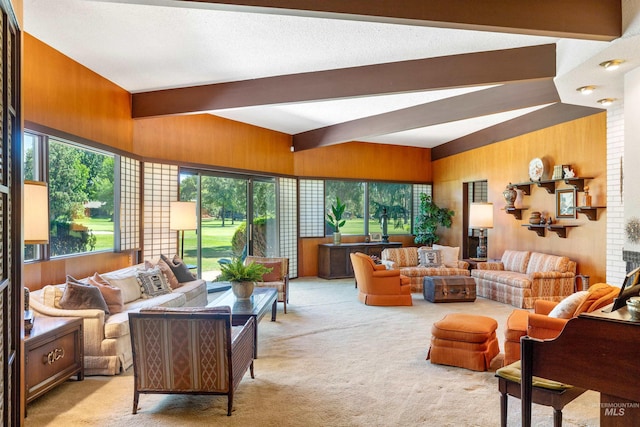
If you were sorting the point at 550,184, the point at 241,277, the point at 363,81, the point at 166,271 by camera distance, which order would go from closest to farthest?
the point at 241,277
the point at 363,81
the point at 166,271
the point at 550,184

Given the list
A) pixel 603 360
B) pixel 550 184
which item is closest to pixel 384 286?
pixel 550 184

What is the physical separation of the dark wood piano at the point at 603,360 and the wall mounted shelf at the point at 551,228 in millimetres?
4954

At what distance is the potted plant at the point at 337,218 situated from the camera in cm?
926

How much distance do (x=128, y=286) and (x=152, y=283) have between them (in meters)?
0.34

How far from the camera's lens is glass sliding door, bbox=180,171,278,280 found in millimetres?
7211

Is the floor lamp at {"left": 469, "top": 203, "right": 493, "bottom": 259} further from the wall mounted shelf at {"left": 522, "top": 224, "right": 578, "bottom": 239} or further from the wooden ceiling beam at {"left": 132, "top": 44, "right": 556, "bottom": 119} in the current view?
the wooden ceiling beam at {"left": 132, "top": 44, "right": 556, "bottom": 119}

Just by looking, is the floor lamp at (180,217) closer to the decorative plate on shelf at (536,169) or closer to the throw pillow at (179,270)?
the throw pillow at (179,270)

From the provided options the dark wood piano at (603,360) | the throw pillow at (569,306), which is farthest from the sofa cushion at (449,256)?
the dark wood piano at (603,360)

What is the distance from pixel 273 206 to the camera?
28.8ft

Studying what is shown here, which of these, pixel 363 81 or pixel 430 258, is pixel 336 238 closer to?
pixel 430 258

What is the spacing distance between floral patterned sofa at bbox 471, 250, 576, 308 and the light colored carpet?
1739 millimetres

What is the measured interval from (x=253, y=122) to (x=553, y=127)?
512cm

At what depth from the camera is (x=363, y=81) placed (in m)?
4.80

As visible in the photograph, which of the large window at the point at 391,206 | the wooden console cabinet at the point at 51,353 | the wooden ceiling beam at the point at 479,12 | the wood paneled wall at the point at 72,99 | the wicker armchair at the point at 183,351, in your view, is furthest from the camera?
the large window at the point at 391,206
